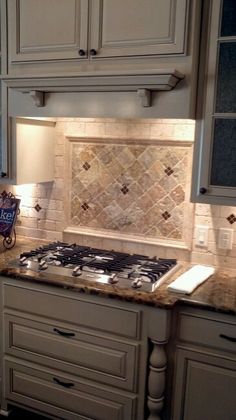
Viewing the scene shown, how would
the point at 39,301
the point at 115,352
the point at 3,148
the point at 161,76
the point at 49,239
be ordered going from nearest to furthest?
1. the point at 161,76
2. the point at 115,352
3. the point at 39,301
4. the point at 3,148
5. the point at 49,239

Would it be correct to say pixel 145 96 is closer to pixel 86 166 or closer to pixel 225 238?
pixel 86 166

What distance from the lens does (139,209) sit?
100 inches

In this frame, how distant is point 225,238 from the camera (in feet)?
7.64

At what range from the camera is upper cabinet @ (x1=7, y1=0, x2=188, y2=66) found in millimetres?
1965

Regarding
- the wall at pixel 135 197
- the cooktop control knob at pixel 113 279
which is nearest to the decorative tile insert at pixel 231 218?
the wall at pixel 135 197

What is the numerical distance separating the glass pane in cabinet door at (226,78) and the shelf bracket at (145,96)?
0.32 metres

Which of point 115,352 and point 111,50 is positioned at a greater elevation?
point 111,50

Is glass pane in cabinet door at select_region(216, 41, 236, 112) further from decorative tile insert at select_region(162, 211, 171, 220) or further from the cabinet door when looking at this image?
the cabinet door

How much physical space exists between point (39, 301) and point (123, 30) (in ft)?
4.57

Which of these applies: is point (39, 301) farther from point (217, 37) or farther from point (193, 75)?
point (217, 37)

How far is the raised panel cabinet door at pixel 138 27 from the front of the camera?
195 centimetres

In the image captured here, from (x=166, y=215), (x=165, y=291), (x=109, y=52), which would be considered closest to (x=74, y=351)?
(x=165, y=291)

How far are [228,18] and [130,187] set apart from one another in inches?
41.1

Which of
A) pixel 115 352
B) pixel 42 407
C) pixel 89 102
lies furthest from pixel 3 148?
pixel 42 407
